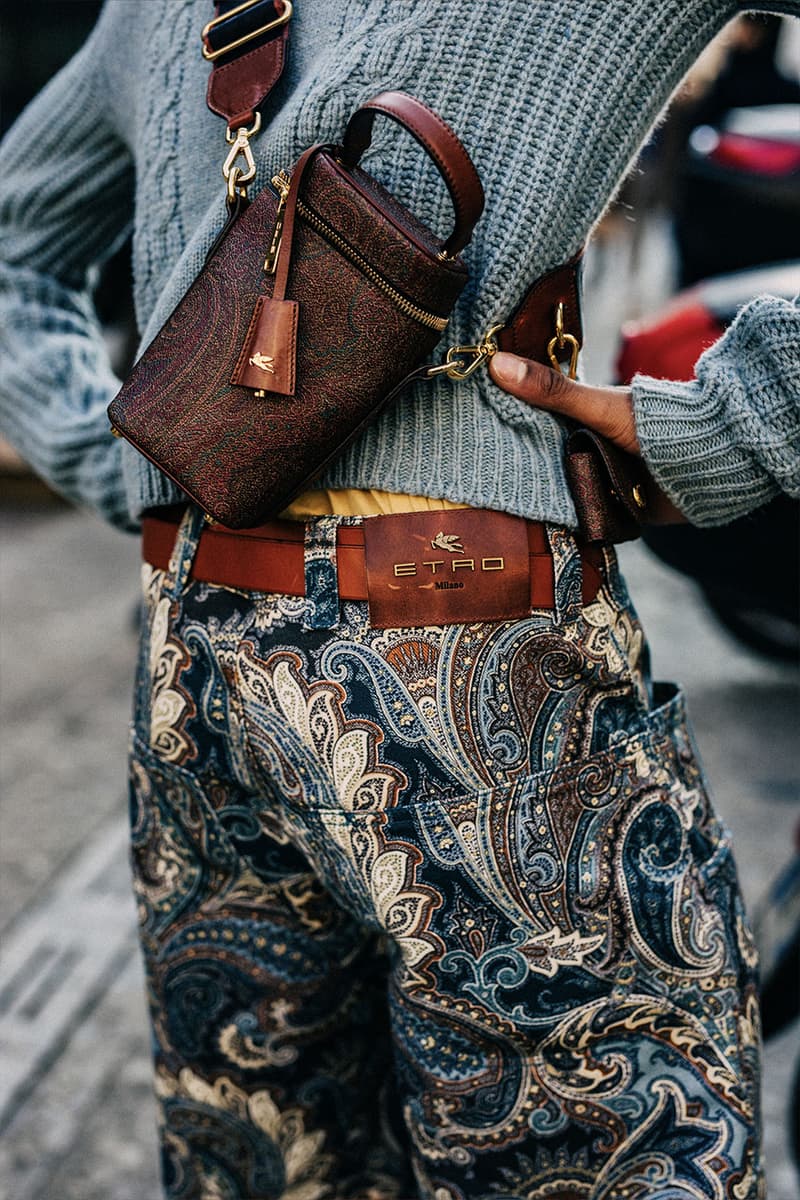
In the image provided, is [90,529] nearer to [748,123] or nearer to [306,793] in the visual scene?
[748,123]

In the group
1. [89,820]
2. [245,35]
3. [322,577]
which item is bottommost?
[89,820]

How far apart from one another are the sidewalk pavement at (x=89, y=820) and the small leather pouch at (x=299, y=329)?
1542 millimetres

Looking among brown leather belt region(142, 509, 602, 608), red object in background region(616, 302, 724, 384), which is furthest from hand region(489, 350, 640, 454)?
red object in background region(616, 302, 724, 384)

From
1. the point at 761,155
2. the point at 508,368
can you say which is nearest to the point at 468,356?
the point at 508,368

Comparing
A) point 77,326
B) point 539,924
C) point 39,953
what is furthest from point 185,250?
point 39,953

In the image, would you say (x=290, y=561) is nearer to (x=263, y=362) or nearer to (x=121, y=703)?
(x=263, y=362)

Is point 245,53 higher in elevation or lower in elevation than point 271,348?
higher

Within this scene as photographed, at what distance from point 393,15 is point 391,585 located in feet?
1.45

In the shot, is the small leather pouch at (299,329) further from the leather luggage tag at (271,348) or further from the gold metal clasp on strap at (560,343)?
the gold metal clasp on strap at (560,343)

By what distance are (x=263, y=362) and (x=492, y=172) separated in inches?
9.0

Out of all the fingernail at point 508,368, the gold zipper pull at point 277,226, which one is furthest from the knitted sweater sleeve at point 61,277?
the fingernail at point 508,368

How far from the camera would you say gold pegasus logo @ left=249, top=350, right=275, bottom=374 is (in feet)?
2.98

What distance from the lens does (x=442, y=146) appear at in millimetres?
859

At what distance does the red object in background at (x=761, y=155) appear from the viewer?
443 cm
